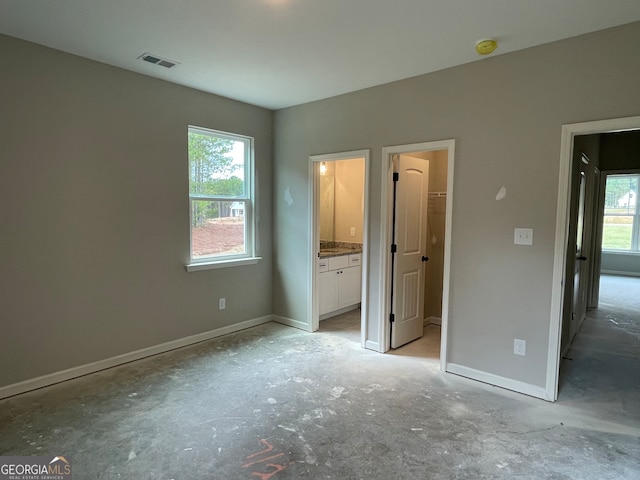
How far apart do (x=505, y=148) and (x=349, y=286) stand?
115 inches

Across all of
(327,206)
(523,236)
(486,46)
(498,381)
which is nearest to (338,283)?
(327,206)

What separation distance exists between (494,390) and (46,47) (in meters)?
4.45

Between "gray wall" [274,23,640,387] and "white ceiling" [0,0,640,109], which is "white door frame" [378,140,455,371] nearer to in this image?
"gray wall" [274,23,640,387]

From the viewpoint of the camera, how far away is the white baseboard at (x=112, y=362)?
2818 millimetres

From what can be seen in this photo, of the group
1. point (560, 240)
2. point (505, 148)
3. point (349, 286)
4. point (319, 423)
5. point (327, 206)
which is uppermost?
point (505, 148)

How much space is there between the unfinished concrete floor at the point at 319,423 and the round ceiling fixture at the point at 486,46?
104 inches

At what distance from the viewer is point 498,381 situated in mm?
3010

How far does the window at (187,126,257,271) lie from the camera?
392 cm

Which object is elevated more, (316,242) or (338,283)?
(316,242)

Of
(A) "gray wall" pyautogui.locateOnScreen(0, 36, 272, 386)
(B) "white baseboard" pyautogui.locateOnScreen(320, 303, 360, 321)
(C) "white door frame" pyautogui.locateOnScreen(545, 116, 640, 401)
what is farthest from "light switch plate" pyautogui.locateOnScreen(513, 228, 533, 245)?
(A) "gray wall" pyautogui.locateOnScreen(0, 36, 272, 386)

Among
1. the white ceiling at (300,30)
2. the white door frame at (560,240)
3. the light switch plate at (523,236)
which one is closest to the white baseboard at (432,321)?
the white door frame at (560,240)

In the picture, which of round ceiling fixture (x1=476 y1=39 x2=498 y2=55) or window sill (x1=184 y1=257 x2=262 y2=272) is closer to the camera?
round ceiling fixture (x1=476 y1=39 x2=498 y2=55)

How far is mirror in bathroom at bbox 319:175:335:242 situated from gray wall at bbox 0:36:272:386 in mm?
2111

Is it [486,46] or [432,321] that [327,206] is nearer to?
[432,321]
